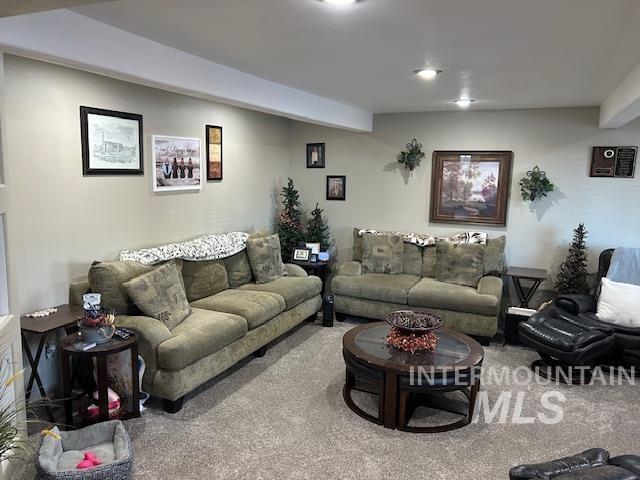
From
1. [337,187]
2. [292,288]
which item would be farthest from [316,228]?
[292,288]

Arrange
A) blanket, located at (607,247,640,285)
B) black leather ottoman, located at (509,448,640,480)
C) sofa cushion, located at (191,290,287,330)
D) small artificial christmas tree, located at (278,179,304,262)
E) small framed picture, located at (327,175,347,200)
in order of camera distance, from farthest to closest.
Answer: small framed picture, located at (327,175,347,200) → small artificial christmas tree, located at (278,179,304,262) → blanket, located at (607,247,640,285) → sofa cushion, located at (191,290,287,330) → black leather ottoman, located at (509,448,640,480)

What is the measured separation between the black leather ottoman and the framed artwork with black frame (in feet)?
10.9

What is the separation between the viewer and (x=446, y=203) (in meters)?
5.63

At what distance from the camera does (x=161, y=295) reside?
3.56 metres

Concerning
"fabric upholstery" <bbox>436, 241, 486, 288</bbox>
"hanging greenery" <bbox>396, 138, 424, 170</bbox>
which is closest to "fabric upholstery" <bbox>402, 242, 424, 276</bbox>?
"fabric upholstery" <bbox>436, 241, 486, 288</bbox>

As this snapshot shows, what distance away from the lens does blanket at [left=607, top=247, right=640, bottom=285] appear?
4.40 metres

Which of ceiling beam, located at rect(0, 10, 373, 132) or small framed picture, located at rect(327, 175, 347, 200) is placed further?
small framed picture, located at rect(327, 175, 347, 200)

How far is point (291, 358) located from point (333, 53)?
2611 mm

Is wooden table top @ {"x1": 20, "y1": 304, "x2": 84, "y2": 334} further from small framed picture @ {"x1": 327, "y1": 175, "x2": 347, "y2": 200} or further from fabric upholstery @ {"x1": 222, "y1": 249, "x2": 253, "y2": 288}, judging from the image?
small framed picture @ {"x1": 327, "y1": 175, "x2": 347, "y2": 200}

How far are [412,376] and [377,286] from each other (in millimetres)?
2038

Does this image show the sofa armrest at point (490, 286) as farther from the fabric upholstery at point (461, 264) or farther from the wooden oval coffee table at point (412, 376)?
the wooden oval coffee table at point (412, 376)

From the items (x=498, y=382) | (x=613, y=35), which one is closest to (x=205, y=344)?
(x=498, y=382)

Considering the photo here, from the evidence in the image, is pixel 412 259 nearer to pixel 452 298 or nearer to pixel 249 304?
pixel 452 298

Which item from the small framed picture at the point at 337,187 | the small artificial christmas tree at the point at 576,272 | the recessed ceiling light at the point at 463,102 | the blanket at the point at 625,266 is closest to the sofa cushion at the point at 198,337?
the small framed picture at the point at 337,187
